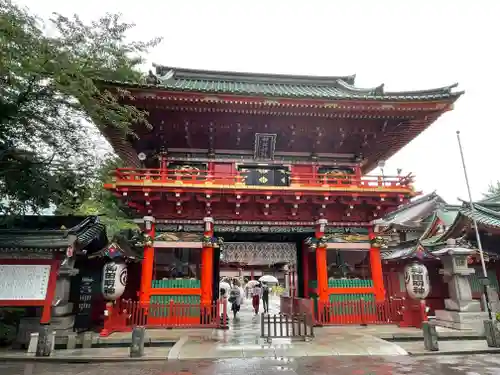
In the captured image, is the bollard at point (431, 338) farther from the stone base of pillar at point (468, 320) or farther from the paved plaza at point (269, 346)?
the stone base of pillar at point (468, 320)

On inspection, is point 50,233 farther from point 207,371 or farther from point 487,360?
point 487,360

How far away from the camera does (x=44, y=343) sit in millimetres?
8805

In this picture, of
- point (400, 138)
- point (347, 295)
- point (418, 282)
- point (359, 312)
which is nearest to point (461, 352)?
point (418, 282)

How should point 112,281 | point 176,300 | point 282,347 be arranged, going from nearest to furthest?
point 282,347 → point 112,281 → point 176,300

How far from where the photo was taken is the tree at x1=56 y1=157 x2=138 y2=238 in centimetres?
1234

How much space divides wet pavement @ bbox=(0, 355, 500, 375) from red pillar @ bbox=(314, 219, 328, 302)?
4263mm

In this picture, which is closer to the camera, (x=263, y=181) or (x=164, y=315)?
(x=164, y=315)

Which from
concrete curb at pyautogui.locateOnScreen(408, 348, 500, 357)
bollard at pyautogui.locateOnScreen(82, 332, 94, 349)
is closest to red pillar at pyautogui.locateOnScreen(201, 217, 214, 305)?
bollard at pyautogui.locateOnScreen(82, 332, 94, 349)

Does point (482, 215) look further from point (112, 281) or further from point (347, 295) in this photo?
point (112, 281)

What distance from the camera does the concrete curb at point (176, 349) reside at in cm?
837

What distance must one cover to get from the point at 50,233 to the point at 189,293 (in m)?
5.31

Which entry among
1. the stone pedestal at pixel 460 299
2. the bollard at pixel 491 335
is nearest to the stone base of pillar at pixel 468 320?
the stone pedestal at pixel 460 299

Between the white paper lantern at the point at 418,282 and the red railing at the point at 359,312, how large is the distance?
3.94ft

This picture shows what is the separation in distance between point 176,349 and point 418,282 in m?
8.90
